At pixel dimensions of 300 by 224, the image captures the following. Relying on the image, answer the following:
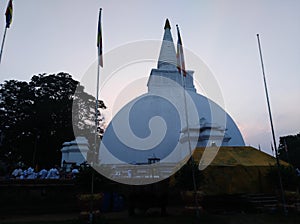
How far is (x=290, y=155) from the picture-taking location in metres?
38.8

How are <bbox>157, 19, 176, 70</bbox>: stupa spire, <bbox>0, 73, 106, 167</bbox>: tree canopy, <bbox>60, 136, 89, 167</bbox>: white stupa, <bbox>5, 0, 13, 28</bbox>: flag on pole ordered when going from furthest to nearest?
1. <bbox>157, 19, 176, 70</bbox>: stupa spire
2. <bbox>0, 73, 106, 167</bbox>: tree canopy
3. <bbox>60, 136, 89, 167</bbox>: white stupa
4. <bbox>5, 0, 13, 28</bbox>: flag on pole

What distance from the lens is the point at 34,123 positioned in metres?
26.2

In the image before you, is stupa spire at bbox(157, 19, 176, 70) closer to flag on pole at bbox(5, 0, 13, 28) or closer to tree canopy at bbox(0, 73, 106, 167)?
tree canopy at bbox(0, 73, 106, 167)

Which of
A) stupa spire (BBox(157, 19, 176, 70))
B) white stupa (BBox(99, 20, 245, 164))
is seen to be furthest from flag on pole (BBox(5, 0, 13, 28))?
stupa spire (BBox(157, 19, 176, 70))

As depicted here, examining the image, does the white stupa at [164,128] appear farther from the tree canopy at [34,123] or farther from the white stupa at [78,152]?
the tree canopy at [34,123]

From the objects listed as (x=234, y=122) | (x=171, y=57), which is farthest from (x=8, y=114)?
(x=234, y=122)

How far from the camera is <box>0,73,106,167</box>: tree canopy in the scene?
84.8 ft

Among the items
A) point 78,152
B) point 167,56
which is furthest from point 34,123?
point 167,56

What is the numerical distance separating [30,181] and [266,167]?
38.3 feet

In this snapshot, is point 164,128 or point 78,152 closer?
point 164,128

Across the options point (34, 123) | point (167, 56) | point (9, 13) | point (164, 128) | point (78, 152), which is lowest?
point (78, 152)

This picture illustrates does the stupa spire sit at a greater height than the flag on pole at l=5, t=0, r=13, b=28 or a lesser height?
greater

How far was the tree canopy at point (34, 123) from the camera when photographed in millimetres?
25859

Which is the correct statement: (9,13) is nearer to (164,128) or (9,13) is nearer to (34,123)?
(164,128)
